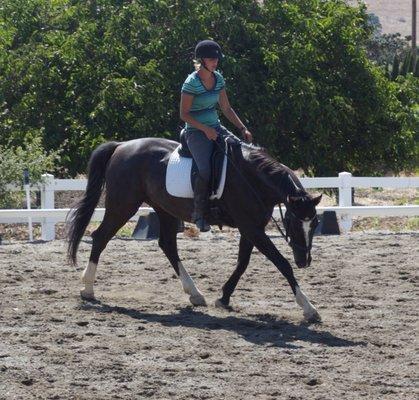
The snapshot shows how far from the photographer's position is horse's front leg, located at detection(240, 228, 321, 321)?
27.7 ft

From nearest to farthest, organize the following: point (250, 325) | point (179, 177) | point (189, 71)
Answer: point (250, 325) < point (179, 177) < point (189, 71)

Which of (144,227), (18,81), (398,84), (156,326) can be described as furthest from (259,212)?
(398,84)

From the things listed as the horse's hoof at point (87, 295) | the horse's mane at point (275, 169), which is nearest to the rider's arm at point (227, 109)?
the horse's mane at point (275, 169)

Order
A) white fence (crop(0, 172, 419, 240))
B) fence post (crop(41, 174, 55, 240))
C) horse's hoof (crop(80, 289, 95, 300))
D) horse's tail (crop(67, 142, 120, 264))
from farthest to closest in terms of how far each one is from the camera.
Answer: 1. fence post (crop(41, 174, 55, 240))
2. white fence (crop(0, 172, 419, 240))
3. horse's tail (crop(67, 142, 120, 264))
4. horse's hoof (crop(80, 289, 95, 300))

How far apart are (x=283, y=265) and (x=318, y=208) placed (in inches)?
230

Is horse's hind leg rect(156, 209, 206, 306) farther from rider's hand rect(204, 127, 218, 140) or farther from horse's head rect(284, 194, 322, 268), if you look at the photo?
rider's hand rect(204, 127, 218, 140)

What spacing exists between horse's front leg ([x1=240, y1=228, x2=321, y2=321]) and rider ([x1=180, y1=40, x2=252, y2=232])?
0.50 metres

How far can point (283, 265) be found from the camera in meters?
8.68

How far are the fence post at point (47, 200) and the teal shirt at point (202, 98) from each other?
5727 mm

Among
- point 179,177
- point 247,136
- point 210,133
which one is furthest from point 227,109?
point 179,177

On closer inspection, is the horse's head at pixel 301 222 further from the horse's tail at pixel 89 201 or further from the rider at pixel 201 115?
the horse's tail at pixel 89 201

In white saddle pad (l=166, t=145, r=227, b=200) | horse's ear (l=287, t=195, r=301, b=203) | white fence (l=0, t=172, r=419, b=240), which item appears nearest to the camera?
horse's ear (l=287, t=195, r=301, b=203)

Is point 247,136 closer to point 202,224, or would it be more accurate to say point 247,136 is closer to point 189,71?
point 202,224

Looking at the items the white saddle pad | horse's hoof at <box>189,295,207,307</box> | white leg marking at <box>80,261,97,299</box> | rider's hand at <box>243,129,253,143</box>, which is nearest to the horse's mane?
rider's hand at <box>243,129,253,143</box>
